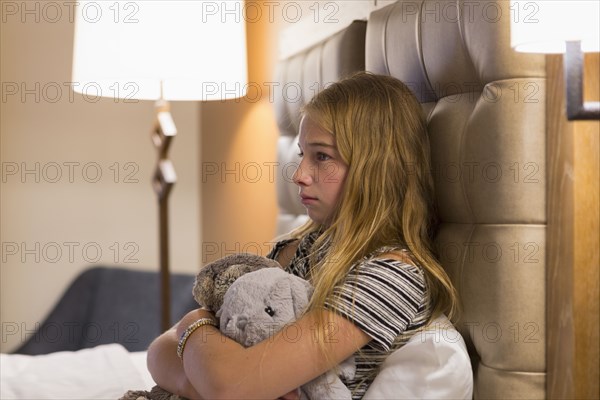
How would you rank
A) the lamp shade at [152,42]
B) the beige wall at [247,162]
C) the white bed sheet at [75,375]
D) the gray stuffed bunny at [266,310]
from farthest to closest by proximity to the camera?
the beige wall at [247,162] < the lamp shade at [152,42] < the white bed sheet at [75,375] < the gray stuffed bunny at [266,310]

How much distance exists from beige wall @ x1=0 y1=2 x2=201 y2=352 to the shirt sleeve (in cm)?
255

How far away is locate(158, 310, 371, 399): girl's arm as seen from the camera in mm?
1165

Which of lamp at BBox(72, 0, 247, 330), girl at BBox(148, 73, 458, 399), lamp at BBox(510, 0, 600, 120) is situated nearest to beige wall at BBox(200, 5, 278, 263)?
lamp at BBox(72, 0, 247, 330)

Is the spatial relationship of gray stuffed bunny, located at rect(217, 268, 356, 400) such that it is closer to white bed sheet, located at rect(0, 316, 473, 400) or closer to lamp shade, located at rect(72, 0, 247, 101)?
white bed sheet, located at rect(0, 316, 473, 400)

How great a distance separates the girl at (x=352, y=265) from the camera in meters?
1.18

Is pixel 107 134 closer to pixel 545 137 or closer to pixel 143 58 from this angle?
pixel 143 58

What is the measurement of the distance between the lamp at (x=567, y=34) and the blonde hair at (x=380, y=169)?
0.94ft

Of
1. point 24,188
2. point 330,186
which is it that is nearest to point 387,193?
point 330,186

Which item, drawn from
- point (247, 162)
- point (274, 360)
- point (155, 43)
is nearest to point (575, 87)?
point (274, 360)

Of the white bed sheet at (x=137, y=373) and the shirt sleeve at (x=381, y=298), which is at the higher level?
the shirt sleeve at (x=381, y=298)

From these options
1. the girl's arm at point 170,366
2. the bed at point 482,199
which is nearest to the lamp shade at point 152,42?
the bed at point 482,199

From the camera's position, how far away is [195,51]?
201 centimetres

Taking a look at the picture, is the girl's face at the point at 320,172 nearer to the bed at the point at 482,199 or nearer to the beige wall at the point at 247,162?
the bed at the point at 482,199

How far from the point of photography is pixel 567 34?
1.09m
